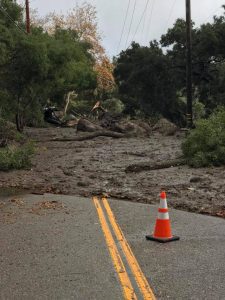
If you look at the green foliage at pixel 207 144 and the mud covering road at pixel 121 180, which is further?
the green foliage at pixel 207 144

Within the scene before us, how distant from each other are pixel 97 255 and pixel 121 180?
24.7 feet

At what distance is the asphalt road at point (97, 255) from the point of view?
6.18 m

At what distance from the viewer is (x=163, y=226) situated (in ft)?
27.5

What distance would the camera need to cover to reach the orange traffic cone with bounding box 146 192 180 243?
8.34 meters

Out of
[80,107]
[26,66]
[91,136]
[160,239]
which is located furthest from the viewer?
[80,107]

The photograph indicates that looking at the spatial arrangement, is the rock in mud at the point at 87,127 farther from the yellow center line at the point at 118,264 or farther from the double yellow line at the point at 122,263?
the yellow center line at the point at 118,264

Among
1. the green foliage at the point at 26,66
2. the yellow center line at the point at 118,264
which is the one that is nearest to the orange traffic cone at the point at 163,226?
the yellow center line at the point at 118,264

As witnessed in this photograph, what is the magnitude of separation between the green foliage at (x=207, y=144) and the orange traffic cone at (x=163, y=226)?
867 centimetres

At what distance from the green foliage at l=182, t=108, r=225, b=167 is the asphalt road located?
20.4ft

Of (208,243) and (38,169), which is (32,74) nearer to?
(38,169)

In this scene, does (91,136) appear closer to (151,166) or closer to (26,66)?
(26,66)

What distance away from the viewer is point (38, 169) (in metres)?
17.7

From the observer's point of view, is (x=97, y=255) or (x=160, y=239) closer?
(x=97, y=255)

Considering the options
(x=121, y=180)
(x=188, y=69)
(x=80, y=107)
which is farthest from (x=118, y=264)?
(x=80, y=107)
